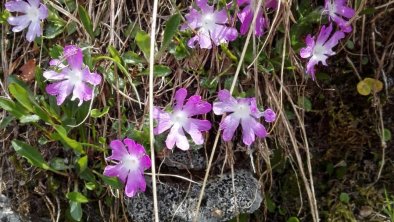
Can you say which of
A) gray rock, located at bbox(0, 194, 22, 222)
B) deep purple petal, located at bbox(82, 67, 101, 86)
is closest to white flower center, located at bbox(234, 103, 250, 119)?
deep purple petal, located at bbox(82, 67, 101, 86)

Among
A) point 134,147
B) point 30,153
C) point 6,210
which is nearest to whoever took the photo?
point 134,147

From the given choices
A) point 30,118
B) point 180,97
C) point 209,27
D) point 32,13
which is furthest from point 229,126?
point 32,13

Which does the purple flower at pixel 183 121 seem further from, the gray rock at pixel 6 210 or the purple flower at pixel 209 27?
the gray rock at pixel 6 210

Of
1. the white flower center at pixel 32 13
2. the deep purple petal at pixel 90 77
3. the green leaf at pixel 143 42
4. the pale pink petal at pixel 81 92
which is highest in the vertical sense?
the white flower center at pixel 32 13

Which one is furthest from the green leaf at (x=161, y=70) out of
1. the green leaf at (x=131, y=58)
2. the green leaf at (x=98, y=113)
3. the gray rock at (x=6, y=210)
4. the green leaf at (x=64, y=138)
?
the gray rock at (x=6, y=210)

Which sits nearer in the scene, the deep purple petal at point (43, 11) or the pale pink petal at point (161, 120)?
the pale pink petal at point (161, 120)

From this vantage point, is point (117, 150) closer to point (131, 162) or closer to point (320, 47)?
point (131, 162)

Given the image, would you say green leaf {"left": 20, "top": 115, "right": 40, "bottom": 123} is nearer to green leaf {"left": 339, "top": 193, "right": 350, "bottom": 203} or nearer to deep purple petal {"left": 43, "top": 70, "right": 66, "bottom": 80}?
deep purple petal {"left": 43, "top": 70, "right": 66, "bottom": 80}

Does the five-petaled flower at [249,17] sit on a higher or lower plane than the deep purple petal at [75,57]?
higher
